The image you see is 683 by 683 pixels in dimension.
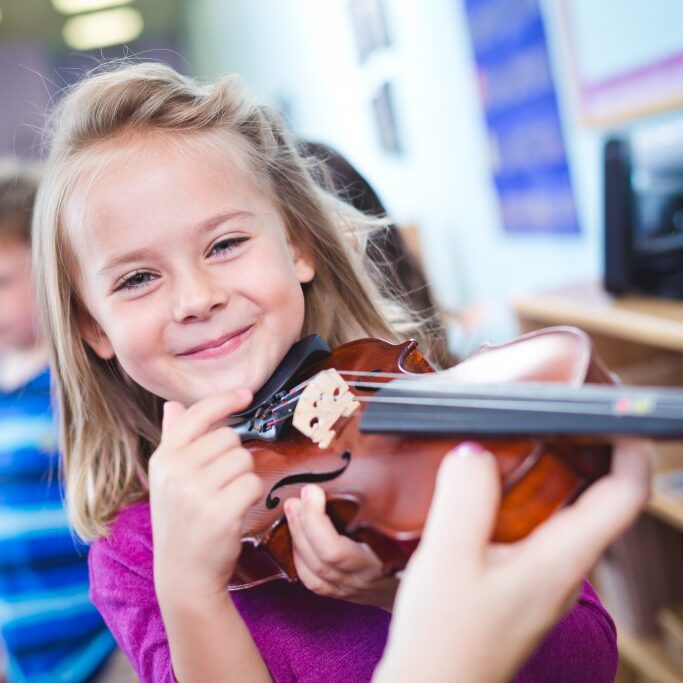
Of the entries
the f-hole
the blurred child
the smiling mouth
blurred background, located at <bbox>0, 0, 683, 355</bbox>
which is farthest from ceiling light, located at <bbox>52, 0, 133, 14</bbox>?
the f-hole

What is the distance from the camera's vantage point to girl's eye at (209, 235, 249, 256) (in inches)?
28.2

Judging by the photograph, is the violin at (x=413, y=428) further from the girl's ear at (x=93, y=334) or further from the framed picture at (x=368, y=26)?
the framed picture at (x=368, y=26)

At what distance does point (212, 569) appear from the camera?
0.56 metres

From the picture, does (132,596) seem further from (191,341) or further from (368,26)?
(368,26)

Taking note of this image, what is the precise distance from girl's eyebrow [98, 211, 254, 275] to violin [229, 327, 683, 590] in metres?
0.13

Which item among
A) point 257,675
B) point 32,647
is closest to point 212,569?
point 257,675

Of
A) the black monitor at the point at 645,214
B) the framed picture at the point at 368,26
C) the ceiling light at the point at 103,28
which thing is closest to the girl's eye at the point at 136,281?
the black monitor at the point at 645,214

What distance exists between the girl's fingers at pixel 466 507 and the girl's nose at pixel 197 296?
11.6 inches

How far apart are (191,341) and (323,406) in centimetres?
13

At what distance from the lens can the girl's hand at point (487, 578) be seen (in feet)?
1.39

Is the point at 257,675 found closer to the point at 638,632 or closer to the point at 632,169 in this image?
the point at 632,169

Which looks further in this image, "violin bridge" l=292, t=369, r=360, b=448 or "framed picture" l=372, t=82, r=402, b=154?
"framed picture" l=372, t=82, r=402, b=154

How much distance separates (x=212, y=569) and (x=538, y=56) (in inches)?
66.5

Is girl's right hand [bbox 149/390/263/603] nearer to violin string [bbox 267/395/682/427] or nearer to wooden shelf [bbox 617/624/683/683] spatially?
violin string [bbox 267/395/682/427]
